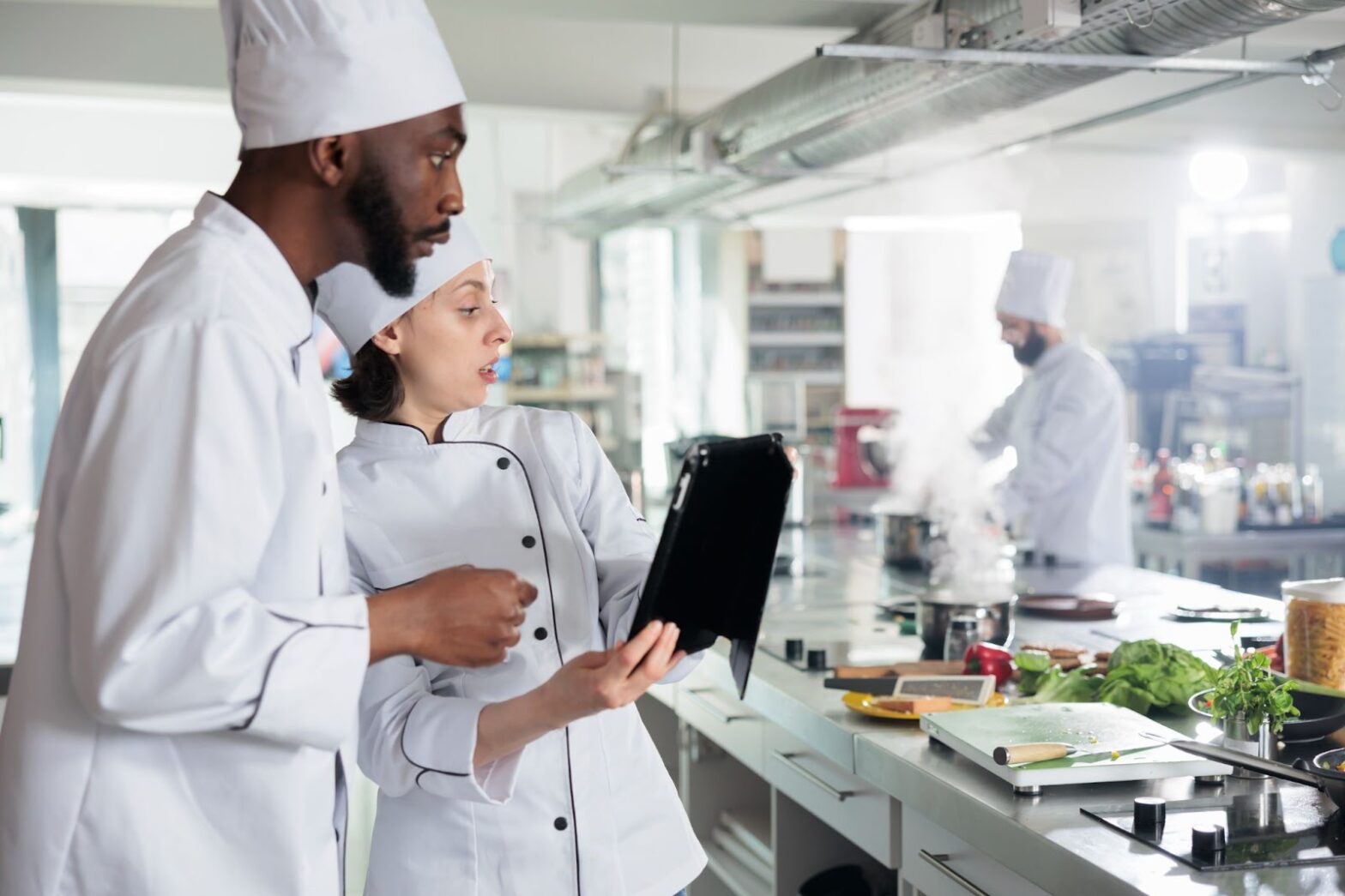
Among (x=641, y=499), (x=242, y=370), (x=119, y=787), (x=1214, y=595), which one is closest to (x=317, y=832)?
(x=119, y=787)

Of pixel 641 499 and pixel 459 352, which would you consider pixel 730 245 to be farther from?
pixel 459 352

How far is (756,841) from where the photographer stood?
3088mm

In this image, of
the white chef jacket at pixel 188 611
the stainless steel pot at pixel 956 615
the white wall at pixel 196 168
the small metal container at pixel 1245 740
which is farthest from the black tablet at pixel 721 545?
the white wall at pixel 196 168

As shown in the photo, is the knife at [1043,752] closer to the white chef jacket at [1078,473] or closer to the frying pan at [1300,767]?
the frying pan at [1300,767]

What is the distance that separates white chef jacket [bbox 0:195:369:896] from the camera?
3.61 feet

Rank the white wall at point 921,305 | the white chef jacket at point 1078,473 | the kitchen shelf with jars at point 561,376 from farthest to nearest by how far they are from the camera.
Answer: the white wall at point 921,305
the kitchen shelf with jars at point 561,376
the white chef jacket at point 1078,473

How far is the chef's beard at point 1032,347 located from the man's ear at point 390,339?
3773mm

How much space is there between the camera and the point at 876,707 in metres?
2.19

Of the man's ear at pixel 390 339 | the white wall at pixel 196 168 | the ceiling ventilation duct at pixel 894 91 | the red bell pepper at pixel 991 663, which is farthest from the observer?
the white wall at pixel 196 168

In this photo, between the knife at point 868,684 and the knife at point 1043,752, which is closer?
the knife at point 1043,752

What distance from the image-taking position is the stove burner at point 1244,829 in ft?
4.82

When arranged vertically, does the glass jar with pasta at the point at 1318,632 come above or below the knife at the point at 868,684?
above

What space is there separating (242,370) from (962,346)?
8628 mm

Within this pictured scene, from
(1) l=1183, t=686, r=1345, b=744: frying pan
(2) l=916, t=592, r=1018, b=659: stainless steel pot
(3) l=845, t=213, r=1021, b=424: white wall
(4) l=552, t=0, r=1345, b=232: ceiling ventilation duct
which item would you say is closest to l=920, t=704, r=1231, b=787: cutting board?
(1) l=1183, t=686, r=1345, b=744: frying pan
